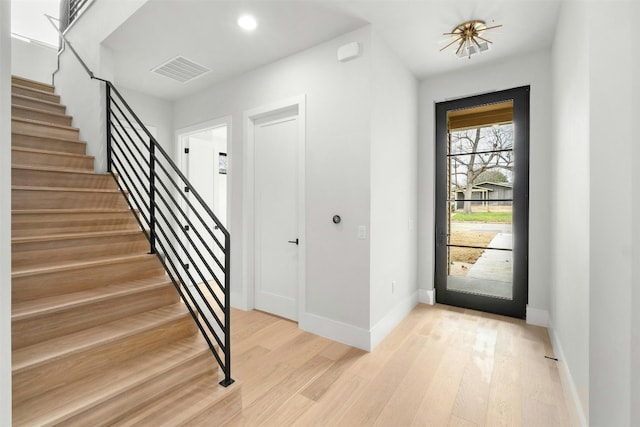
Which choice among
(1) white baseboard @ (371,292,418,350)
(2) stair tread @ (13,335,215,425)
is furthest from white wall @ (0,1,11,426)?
(1) white baseboard @ (371,292,418,350)

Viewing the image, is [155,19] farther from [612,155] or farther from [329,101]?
[612,155]

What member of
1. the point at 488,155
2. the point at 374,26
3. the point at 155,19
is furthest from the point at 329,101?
the point at 488,155

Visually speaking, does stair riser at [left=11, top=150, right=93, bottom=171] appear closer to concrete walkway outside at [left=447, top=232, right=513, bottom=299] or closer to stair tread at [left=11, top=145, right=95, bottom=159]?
stair tread at [left=11, top=145, right=95, bottom=159]

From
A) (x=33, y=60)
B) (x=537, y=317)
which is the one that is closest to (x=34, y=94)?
(x=33, y=60)

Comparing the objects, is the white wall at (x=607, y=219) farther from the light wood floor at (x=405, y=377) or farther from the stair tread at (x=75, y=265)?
the stair tread at (x=75, y=265)

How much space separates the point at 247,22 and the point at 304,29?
1.59 feet

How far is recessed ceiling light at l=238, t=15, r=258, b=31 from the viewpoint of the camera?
2423mm

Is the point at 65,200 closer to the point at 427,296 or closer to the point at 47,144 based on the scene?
the point at 47,144

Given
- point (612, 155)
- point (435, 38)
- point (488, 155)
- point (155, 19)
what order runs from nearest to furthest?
point (612, 155)
point (155, 19)
point (435, 38)
point (488, 155)

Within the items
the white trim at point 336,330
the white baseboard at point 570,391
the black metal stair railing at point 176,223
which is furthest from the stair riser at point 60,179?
the white baseboard at point 570,391

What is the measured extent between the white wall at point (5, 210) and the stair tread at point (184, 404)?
0.63 metres

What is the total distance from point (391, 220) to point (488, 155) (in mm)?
1439

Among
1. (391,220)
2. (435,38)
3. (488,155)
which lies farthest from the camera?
(488,155)

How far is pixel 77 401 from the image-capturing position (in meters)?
1.40
